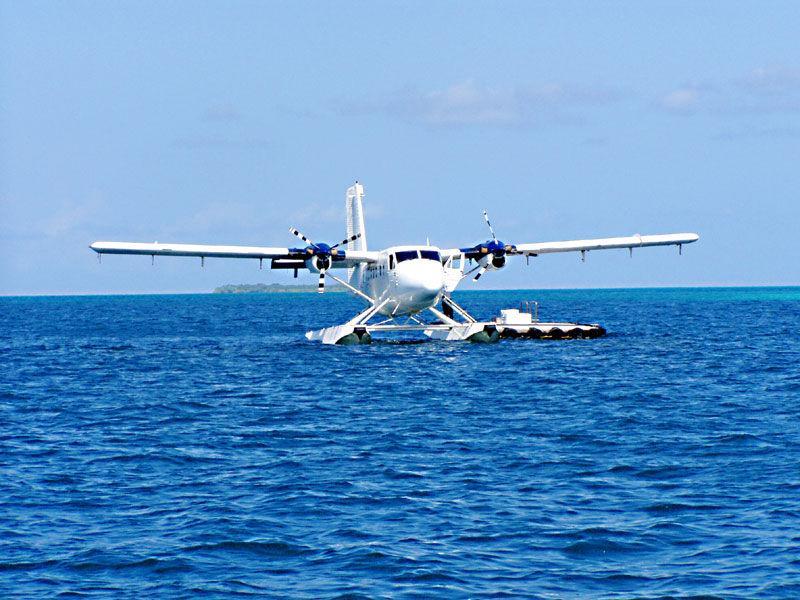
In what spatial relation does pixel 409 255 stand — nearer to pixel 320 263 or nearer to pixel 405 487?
pixel 320 263

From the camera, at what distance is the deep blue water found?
11930mm

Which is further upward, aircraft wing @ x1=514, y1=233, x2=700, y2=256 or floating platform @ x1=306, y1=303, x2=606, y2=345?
aircraft wing @ x1=514, y1=233, x2=700, y2=256

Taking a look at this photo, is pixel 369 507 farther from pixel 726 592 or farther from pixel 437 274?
pixel 437 274

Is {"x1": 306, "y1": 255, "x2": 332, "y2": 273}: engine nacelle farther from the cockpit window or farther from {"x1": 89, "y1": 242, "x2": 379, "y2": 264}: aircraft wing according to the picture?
the cockpit window

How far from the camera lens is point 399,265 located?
47.2m

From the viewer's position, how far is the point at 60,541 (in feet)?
44.0

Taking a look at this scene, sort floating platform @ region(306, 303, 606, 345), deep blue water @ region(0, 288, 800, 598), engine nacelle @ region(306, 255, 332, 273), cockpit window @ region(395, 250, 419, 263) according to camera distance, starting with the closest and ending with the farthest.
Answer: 1. deep blue water @ region(0, 288, 800, 598)
2. cockpit window @ region(395, 250, 419, 263)
3. floating platform @ region(306, 303, 606, 345)
4. engine nacelle @ region(306, 255, 332, 273)

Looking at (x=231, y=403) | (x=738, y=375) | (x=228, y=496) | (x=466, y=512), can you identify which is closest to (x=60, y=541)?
(x=228, y=496)

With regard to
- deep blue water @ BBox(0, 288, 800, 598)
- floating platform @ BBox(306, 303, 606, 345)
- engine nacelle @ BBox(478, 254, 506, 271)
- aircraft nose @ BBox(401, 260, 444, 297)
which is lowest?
deep blue water @ BBox(0, 288, 800, 598)

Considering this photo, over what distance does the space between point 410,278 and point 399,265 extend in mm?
972

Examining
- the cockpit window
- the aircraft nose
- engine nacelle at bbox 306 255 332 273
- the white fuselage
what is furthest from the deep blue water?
engine nacelle at bbox 306 255 332 273

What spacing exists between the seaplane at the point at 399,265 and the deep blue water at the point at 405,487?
13393 millimetres

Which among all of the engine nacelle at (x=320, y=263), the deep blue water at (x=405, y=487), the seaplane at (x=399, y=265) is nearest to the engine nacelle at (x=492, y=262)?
the seaplane at (x=399, y=265)

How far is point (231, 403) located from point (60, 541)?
1510cm
